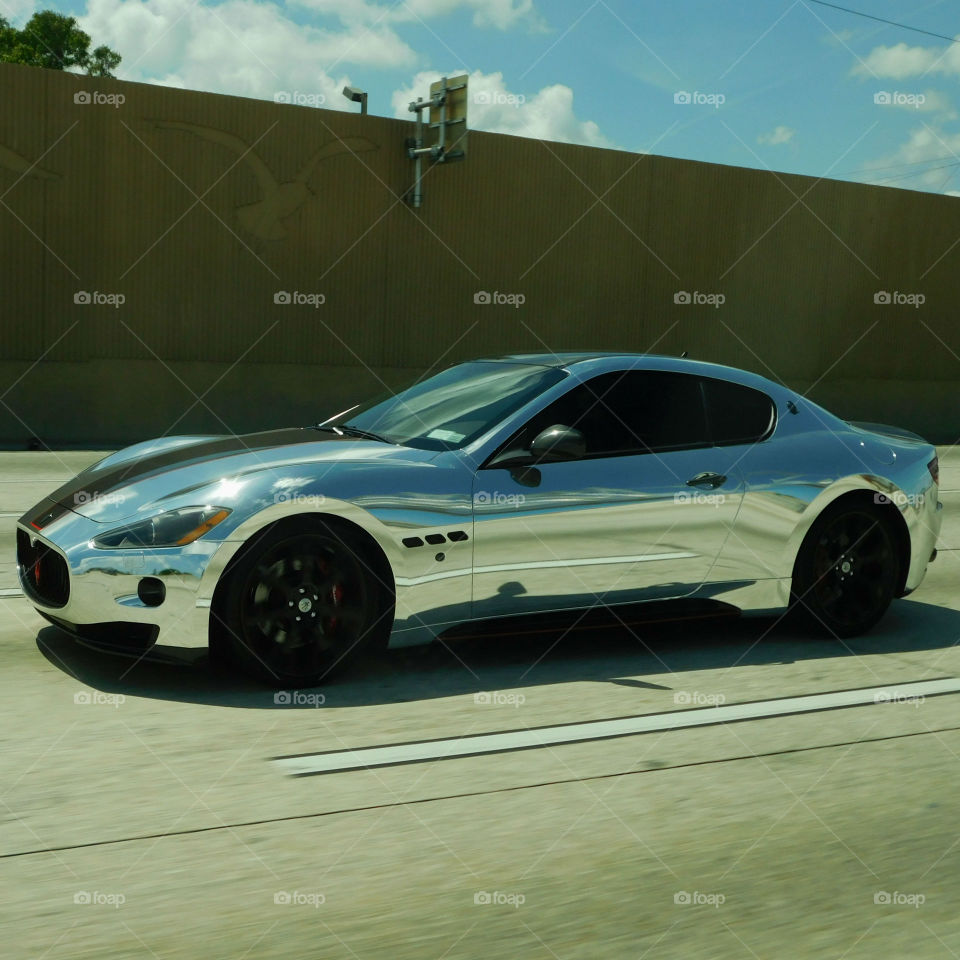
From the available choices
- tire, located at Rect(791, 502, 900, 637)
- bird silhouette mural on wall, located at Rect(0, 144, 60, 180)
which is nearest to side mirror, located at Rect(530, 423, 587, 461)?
tire, located at Rect(791, 502, 900, 637)

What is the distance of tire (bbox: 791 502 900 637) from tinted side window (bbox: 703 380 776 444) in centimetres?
60

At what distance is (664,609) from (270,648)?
2.03 meters

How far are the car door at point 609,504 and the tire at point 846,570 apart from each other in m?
0.70

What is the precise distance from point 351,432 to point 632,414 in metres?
1.45

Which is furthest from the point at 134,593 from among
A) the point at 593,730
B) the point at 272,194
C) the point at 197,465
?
the point at 272,194

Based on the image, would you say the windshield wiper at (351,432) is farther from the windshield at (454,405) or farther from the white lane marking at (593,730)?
the white lane marking at (593,730)

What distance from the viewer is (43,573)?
5.31 metres

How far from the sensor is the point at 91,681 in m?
5.25

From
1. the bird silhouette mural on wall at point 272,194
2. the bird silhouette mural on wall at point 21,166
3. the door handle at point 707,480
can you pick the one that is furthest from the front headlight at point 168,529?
the bird silhouette mural on wall at point 272,194

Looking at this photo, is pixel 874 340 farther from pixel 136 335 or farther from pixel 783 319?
pixel 136 335

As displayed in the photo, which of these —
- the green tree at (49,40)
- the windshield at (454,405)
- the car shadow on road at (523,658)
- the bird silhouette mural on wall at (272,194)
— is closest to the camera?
the car shadow on road at (523,658)

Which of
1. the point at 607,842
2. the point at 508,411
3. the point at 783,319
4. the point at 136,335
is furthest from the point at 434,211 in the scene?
the point at 607,842

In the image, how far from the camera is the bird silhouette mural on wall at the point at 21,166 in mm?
19969

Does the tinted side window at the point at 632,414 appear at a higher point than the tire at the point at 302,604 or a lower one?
higher
